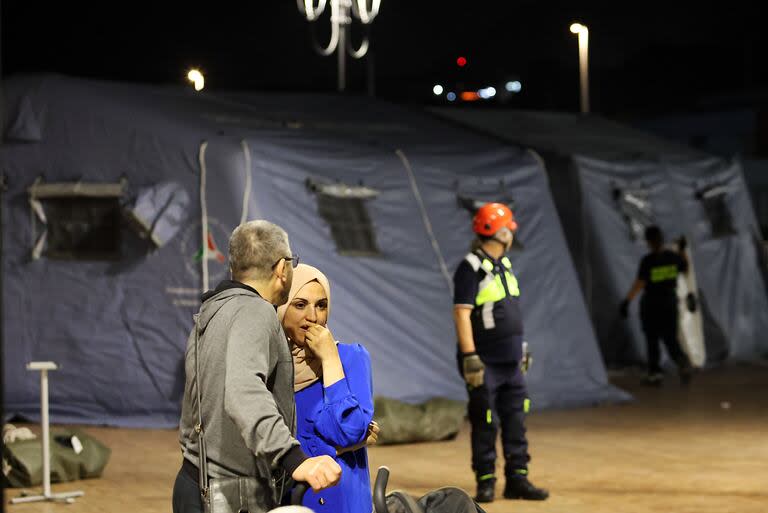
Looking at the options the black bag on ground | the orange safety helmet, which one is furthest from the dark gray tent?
the black bag on ground

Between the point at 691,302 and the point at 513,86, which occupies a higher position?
the point at 513,86

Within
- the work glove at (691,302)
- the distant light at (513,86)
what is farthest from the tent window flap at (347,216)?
the distant light at (513,86)

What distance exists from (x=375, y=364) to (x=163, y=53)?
11880 mm

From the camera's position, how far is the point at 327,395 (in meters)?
3.68

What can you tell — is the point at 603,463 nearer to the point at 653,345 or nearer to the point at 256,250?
the point at 653,345

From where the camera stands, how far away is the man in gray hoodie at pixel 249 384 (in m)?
3.26

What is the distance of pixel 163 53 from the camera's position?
21.5 m

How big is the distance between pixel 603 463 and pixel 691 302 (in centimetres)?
599

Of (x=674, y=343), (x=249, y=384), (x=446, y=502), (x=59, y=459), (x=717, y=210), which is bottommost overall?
(x=674, y=343)

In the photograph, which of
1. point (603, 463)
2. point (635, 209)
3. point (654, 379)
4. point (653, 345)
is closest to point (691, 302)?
point (653, 345)

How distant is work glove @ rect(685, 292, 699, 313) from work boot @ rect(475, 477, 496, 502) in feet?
25.0

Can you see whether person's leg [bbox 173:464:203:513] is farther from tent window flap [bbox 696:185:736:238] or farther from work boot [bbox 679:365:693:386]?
tent window flap [bbox 696:185:736:238]

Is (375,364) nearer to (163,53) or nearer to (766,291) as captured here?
(766,291)

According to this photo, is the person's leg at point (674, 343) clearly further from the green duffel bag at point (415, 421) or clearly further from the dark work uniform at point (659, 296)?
the green duffel bag at point (415, 421)
